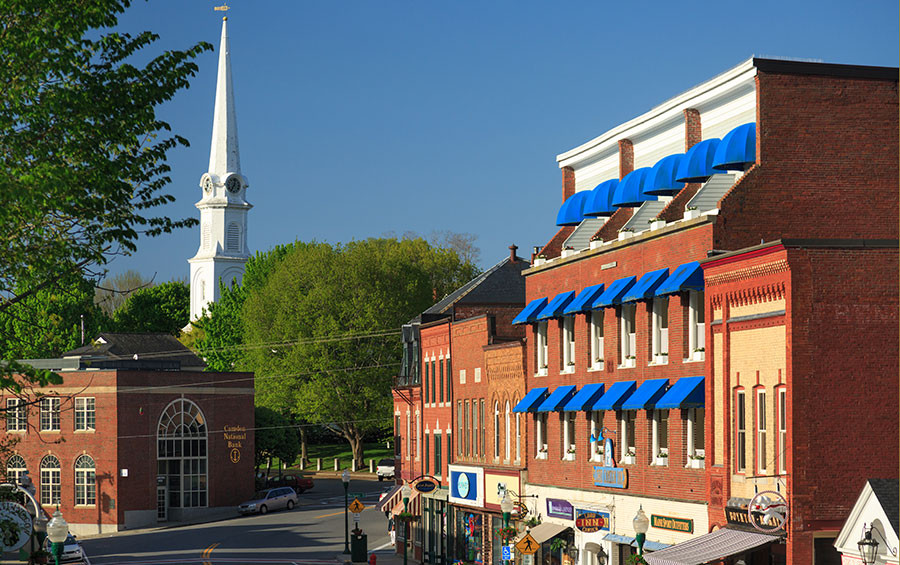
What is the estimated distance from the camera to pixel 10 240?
22.1 m

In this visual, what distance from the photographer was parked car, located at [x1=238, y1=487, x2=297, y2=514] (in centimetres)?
8654

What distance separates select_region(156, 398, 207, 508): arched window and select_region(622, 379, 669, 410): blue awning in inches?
2196

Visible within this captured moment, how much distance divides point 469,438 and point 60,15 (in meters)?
37.3

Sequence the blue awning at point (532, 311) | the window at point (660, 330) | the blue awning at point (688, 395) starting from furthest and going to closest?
the blue awning at point (532, 311) < the window at point (660, 330) < the blue awning at point (688, 395)

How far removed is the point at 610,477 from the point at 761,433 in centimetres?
1044

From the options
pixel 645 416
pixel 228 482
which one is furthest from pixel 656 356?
pixel 228 482

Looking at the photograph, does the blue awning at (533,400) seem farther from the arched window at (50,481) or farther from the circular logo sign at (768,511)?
the arched window at (50,481)

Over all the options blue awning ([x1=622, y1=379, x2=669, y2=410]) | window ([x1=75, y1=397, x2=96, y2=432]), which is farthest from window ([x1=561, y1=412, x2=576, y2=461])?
window ([x1=75, y1=397, x2=96, y2=432])

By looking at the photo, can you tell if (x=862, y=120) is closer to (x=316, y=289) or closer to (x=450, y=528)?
(x=450, y=528)

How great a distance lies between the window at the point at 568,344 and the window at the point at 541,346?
2.14 meters

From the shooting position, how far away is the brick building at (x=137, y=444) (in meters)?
84.9

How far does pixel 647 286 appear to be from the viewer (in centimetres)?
3622

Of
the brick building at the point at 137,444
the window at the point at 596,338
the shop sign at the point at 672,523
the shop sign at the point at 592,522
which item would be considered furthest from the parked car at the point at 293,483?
the shop sign at the point at 672,523

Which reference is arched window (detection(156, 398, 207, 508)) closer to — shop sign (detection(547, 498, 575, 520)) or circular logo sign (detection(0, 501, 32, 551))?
shop sign (detection(547, 498, 575, 520))
